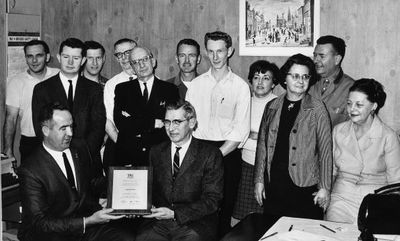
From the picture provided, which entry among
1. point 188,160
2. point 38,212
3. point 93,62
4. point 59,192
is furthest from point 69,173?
→ point 93,62

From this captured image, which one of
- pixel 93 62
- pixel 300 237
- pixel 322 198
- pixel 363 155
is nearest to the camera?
pixel 300 237

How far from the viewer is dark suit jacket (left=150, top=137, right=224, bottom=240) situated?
3381 millimetres

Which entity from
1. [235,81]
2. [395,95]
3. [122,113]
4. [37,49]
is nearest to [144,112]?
[122,113]

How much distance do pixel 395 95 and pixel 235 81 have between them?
4.92 ft

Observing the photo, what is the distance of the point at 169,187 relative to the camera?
3443mm

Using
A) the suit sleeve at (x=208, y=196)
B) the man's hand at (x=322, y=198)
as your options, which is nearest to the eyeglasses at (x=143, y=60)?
the suit sleeve at (x=208, y=196)

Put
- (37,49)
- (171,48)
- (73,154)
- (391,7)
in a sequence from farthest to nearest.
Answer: (171,48), (37,49), (391,7), (73,154)

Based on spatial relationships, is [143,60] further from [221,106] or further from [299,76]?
[299,76]

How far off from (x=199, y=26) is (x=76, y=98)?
171cm

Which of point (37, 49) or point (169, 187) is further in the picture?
point (37, 49)

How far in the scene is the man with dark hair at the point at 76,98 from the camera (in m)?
4.23

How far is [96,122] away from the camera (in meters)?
4.28

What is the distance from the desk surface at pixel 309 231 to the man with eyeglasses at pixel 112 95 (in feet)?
6.98

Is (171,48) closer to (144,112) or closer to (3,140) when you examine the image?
(144,112)
